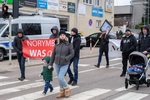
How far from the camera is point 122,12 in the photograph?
85.7m

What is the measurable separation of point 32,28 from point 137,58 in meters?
10.4

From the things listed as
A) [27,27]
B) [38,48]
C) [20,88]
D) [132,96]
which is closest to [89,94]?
[132,96]

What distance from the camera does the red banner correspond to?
38.3 ft

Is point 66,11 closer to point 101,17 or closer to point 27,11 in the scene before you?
point 27,11

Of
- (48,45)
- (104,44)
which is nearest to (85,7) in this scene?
(104,44)

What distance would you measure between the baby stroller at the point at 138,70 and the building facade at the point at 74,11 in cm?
1587

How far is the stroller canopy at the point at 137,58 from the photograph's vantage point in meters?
9.09

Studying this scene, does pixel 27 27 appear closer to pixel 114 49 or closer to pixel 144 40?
pixel 114 49

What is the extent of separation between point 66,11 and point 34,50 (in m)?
19.0

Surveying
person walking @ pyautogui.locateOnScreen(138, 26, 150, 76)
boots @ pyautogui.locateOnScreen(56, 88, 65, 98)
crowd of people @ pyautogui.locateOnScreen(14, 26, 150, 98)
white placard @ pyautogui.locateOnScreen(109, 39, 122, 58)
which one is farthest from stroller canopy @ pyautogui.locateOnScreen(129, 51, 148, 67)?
white placard @ pyautogui.locateOnScreen(109, 39, 122, 58)

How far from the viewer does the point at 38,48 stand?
1215 centimetres

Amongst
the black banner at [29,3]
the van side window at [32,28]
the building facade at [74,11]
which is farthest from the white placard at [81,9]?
the van side window at [32,28]

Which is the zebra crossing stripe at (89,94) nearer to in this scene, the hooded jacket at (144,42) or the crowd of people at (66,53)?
the crowd of people at (66,53)

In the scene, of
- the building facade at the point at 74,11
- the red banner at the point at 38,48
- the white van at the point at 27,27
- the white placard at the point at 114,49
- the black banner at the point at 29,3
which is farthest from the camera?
the building facade at the point at 74,11
